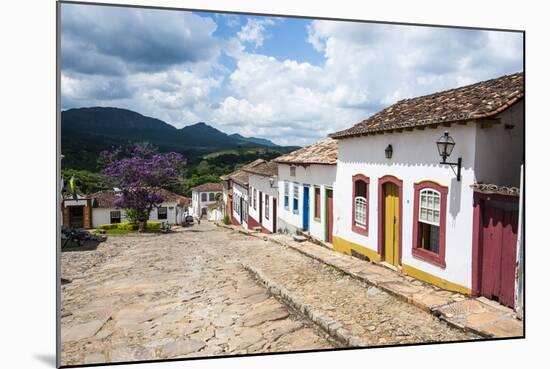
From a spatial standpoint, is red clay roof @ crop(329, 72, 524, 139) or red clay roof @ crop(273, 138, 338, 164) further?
Result: red clay roof @ crop(273, 138, 338, 164)

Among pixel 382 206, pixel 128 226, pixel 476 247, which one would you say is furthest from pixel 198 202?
pixel 476 247

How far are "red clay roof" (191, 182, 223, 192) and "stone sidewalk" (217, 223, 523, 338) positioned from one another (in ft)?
1.53

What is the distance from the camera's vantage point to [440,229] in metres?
4.26

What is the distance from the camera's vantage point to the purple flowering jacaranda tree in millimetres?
3742

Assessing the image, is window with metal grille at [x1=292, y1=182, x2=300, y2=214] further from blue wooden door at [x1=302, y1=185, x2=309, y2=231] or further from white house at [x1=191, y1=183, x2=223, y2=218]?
white house at [x1=191, y1=183, x2=223, y2=218]

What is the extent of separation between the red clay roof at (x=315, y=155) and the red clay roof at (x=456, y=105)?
0.29 metres

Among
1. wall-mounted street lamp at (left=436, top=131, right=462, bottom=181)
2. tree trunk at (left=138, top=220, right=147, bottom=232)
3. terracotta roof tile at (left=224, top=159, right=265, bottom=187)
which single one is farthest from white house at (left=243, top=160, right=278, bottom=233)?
wall-mounted street lamp at (left=436, top=131, right=462, bottom=181)

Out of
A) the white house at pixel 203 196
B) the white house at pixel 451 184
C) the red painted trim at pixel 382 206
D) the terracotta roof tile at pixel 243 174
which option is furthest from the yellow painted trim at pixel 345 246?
the white house at pixel 203 196

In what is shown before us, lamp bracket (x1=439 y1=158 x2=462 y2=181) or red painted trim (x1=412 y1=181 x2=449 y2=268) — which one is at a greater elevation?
lamp bracket (x1=439 y1=158 x2=462 y2=181)

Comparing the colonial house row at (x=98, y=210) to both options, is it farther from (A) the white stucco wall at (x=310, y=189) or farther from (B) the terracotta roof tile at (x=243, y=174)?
(A) the white stucco wall at (x=310, y=189)

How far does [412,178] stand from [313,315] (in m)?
1.77
